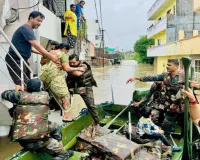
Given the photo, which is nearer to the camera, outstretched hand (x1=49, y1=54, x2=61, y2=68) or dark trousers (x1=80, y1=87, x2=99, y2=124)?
outstretched hand (x1=49, y1=54, x2=61, y2=68)

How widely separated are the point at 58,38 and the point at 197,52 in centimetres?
796

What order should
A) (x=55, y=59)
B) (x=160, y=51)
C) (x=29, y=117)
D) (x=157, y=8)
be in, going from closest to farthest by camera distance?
(x=29, y=117)
(x=55, y=59)
(x=160, y=51)
(x=157, y=8)

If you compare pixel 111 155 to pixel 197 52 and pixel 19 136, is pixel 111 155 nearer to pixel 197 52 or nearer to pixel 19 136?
pixel 19 136

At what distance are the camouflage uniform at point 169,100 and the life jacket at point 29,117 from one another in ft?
8.43

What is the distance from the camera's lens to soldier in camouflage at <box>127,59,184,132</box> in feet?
15.9

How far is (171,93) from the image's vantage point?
196 inches

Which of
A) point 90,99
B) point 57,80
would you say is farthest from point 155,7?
point 57,80

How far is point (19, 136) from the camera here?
3.16 meters

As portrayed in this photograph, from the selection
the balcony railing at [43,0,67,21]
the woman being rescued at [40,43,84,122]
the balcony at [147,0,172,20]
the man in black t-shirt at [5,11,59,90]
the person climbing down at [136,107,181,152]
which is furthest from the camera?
the balcony at [147,0,172,20]

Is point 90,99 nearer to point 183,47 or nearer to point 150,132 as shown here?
point 150,132

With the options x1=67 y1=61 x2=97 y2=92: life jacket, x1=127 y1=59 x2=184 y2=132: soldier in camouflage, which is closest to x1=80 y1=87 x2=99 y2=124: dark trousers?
x1=67 y1=61 x2=97 y2=92: life jacket

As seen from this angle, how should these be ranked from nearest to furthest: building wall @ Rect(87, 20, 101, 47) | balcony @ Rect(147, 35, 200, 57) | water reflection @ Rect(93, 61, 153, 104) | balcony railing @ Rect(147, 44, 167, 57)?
balcony @ Rect(147, 35, 200, 57) < water reflection @ Rect(93, 61, 153, 104) < balcony railing @ Rect(147, 44, 167, 57) < building wall @ Rect(87, 20, 101, 47)

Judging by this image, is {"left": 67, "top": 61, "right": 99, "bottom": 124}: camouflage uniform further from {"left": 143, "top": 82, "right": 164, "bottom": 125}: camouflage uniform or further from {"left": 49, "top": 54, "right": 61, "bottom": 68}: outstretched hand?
{"left": 143, "top": 82, "right": 164, "bottom": 125}: camouflage uniform

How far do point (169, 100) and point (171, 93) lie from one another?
0.52 feet
